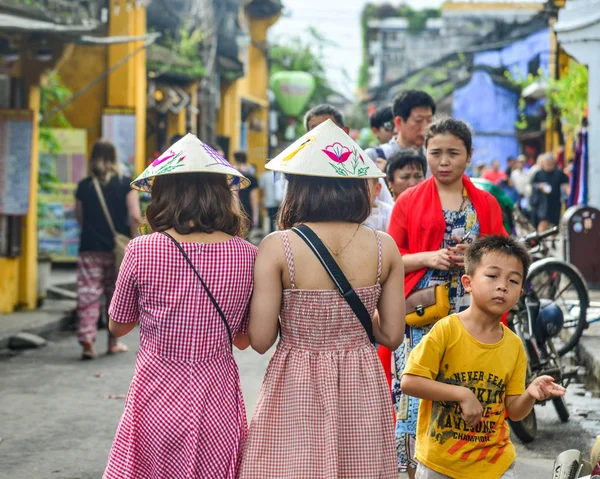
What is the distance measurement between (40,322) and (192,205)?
26.9 feet

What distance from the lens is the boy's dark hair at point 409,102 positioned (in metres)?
6.13

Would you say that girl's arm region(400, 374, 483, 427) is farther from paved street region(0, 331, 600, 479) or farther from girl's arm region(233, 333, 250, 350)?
paved street region(0, 331, 600, 479)

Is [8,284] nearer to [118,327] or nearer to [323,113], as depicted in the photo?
[323,113]

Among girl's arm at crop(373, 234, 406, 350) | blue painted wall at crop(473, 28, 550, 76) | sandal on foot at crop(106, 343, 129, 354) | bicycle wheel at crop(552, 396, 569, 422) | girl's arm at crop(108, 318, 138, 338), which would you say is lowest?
sandal on foot at crop(106, 343, 129, 354)

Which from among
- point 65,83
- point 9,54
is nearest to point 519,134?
point 65,83

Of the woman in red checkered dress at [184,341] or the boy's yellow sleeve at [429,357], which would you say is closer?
the woman in red checkered dress at [184,341]

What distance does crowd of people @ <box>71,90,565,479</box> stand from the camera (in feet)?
11.6

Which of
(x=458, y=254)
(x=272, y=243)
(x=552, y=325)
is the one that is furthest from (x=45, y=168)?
(x=272, y=243)

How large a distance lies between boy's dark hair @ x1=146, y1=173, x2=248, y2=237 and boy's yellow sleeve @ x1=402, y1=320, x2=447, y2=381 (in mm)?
828

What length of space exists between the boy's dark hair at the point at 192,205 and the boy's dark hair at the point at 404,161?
7.30 ft

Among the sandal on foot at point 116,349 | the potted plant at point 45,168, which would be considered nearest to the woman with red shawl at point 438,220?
the sandal on foot at point 116,349

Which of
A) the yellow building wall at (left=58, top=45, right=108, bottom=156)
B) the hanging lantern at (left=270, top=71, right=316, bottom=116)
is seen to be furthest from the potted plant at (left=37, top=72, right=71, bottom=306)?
the hanging lantern at (left=270, top=71, right=316, bottom=116)

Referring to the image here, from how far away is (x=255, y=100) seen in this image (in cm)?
3778

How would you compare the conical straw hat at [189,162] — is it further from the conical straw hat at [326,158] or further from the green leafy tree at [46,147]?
the green leafy tree at [46,147]
